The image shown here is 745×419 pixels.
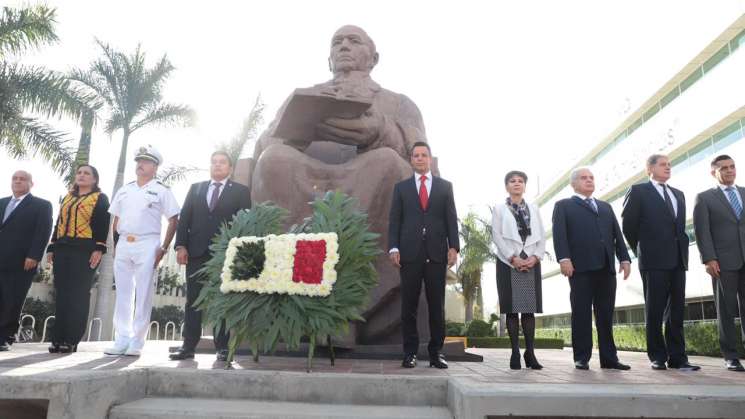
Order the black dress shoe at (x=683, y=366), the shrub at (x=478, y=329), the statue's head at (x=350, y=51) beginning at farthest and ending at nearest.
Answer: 1. the shrub at (x=478, y=329)
2. the statue's head at (x=350, y=51)
3. the black dress shoe at (x=683, y=366)

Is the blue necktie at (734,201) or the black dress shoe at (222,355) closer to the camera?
the black dress shoe at (222,355)

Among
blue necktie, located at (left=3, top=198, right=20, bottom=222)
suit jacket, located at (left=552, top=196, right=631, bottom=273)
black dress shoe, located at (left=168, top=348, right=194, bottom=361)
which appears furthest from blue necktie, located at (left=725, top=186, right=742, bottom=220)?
blue necktie, located at (left=3, top=198, right=20, bottom=222)

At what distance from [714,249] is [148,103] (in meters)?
15.7

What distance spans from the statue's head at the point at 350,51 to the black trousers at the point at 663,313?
3.97 meters

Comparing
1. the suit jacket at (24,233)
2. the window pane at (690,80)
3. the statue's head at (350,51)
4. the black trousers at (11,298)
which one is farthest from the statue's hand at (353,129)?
the window pane at (690,80)

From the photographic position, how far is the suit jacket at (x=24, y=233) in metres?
5.79

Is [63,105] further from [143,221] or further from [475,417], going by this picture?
[475,417]

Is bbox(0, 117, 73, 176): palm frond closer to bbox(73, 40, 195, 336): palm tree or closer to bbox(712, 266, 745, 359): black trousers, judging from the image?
bbox(73, 40, 195, 336): palm tree

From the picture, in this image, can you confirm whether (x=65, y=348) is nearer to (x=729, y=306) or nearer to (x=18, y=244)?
(x=18, y=244)

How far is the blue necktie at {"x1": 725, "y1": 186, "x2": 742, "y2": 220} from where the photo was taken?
5008 millimetres

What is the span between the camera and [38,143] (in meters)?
13.7

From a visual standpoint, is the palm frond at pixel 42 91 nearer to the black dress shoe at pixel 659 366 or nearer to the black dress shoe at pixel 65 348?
the black dress shoe at pixel 65 348

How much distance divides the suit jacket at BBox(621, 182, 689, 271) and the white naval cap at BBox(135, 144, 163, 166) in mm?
4512

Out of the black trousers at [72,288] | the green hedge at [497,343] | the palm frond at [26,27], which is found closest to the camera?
the black trousers at [72,288]
